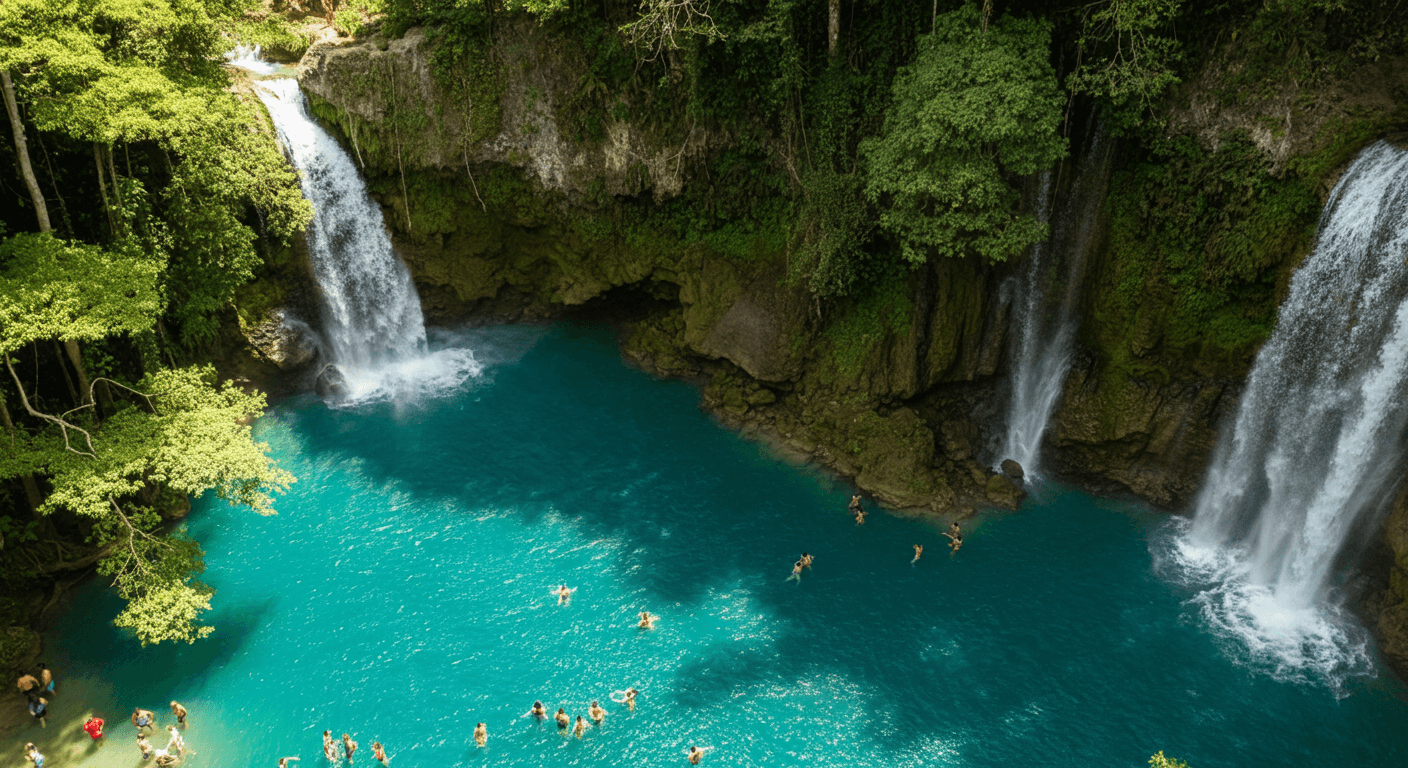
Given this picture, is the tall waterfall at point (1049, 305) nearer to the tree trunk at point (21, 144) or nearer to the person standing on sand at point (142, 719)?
the person standing on sand at point (142, 719)

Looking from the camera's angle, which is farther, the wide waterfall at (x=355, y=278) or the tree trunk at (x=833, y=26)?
the wide waterfall at (x=355, y=278)

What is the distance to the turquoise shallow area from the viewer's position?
16844 millimetres

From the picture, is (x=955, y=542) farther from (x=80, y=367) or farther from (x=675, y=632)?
(x=80, y=367)

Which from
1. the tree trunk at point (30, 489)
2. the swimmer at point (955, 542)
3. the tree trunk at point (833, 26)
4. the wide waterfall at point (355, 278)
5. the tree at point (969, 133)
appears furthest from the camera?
the wide waterfall at point (355, 278)

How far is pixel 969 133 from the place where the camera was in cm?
1925

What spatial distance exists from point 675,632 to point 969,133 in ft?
47.4

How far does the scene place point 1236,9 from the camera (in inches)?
750

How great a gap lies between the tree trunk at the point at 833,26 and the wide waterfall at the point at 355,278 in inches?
667

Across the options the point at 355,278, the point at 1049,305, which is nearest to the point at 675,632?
the point at 1049,305

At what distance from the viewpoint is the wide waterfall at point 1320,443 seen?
17203mm

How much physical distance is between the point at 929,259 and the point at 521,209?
15.0m

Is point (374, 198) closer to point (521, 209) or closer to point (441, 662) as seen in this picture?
point (521, 209)

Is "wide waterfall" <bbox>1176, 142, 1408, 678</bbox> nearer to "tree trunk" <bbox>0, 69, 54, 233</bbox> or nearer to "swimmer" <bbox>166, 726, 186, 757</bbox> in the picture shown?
"swimmer" <bbox>166, 726, 186, 757</bbox>

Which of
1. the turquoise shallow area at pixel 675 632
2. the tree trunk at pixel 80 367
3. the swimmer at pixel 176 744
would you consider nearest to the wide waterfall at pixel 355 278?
the turquoise shallow area at pixel 675 632
